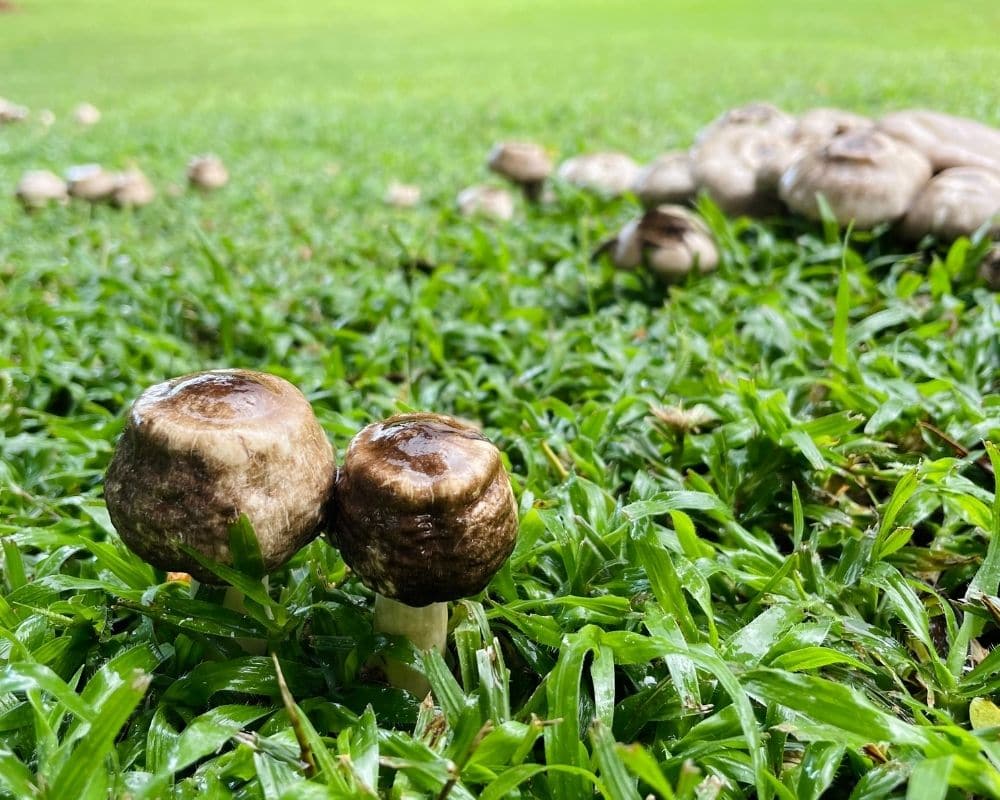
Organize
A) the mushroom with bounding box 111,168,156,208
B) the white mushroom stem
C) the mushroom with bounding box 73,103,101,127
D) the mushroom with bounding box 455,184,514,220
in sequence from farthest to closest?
1. the mushroom with bounding box 73,103,101,127
2. the mushroom with bounding box 111,168,156,208
3. the mushroom with bounding box 455,184,514,220
4. the white mushroom stem

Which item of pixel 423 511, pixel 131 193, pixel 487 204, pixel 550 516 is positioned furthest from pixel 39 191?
pixel 423 511

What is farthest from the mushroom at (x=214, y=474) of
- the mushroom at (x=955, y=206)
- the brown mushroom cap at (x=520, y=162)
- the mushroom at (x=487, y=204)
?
the brown mushroom cap at (x=520, y=162)

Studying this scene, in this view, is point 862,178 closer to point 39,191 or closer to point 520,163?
point 520,163

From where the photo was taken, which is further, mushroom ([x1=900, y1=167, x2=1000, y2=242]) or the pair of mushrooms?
mushroom ([x1=900, y1=167, x2=1000, y2=242])

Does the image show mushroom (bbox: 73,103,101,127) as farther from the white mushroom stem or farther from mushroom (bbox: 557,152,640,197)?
the white mushroom stem

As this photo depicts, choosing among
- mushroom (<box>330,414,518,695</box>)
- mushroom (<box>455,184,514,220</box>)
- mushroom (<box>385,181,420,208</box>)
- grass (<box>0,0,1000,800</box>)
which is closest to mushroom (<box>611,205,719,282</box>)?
grass (<box>0,0,1000,800</box>)

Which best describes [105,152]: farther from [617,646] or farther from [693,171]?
[617,646]

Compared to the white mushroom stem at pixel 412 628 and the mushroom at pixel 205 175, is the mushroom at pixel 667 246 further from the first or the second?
the mushroom at pixel 205 175
